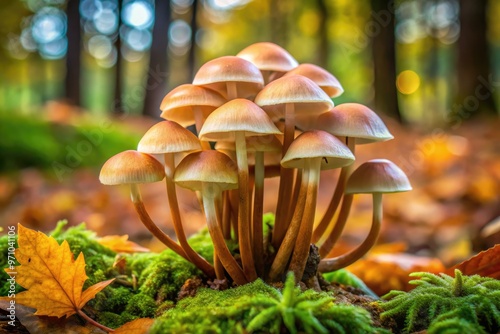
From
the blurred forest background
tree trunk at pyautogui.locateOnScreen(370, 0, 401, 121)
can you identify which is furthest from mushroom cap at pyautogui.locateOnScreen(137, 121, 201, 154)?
tree trunk at pyautogui.locateOnScreen(370, 0, 401, 121)

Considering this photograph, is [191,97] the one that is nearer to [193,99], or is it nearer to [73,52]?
[193,99]

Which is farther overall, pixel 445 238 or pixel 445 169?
pixel 445 169

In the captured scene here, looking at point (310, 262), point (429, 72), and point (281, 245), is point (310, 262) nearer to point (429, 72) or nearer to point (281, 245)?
point (281, 245)

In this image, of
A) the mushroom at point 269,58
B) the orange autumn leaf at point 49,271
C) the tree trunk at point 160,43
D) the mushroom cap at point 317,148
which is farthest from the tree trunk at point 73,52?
the mushroom cap at point 317,148

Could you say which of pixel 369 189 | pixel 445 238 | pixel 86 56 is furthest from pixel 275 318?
pixel 86 56

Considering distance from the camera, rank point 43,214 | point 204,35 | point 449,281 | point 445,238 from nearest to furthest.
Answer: point 449,281, point 445,238, point 43,214, point 204,35

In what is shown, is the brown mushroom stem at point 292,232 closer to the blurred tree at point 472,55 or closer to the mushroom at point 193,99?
the mushroom at point 193,99
